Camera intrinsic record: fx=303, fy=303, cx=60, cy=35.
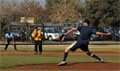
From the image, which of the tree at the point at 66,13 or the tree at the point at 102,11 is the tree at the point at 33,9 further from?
the tree at the point at 102,11

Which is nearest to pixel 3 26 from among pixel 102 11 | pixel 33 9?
pixel 102 11

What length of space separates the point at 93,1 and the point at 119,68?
39499 millimetres

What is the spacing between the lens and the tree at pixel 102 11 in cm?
5006

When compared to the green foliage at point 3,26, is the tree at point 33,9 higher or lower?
higher

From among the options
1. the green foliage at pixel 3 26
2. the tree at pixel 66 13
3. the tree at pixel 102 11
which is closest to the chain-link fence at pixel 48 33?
the green foliage at pixel 3 26

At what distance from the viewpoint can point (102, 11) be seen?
1989 inches

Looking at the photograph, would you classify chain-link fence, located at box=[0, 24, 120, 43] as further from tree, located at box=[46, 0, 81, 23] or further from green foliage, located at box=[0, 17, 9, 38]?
tree, located at box=[46, 0, 81, 23]

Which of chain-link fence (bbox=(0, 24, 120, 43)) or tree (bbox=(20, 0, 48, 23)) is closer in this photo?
chain-link fence (bbox=(0, 24, 120, 43))

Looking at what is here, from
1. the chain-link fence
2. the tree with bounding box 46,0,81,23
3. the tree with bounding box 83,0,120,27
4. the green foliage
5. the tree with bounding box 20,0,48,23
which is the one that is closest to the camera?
the chain-link fence

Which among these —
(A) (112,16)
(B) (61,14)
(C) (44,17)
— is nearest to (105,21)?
(A) (112,16)

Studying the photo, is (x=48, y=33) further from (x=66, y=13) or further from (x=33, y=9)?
(x=33, y=9)

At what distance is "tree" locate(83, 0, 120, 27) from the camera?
164 ft

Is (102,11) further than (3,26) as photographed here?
Yes

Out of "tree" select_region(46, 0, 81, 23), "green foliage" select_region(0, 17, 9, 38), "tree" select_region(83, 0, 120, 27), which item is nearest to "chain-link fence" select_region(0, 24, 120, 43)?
"green foliage" select_region(0, 17, 9, 38)
